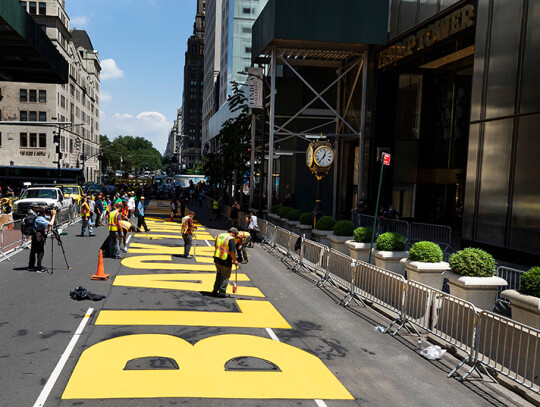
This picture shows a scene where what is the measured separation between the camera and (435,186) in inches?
1094

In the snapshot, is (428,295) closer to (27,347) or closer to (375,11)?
(27,347)

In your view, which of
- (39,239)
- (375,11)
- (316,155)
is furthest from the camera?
(375,11)

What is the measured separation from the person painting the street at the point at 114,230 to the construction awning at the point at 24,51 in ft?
27.7

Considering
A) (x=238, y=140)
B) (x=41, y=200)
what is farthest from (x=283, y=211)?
(x=238, y=140)

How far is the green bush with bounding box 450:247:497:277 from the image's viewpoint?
1008 centimetres

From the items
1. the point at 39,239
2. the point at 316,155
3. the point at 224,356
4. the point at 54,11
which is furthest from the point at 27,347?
the point at 54,11

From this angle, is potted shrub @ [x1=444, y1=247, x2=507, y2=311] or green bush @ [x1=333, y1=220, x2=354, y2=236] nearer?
potted shrub @ [x1=444, y1=247, x2=507, y2=311]

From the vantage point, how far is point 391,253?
1375 centimetres

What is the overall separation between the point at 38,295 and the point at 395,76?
871 inches

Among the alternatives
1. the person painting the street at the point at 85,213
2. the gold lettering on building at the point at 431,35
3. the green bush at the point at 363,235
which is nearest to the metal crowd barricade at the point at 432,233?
the green bush at the point at 363,235

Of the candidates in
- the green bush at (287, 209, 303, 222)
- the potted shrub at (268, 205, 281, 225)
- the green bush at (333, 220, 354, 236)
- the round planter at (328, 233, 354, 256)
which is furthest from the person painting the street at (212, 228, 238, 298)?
the potted shrub at (268, 205, 281, 225)

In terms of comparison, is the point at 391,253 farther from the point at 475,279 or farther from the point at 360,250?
the point at 475,279

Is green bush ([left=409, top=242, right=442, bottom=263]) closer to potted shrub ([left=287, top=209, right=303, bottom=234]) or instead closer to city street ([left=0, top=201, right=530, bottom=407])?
city street ([left=0, top=201, right=530, bottom=407])

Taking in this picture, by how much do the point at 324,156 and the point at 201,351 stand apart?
15.5 m
